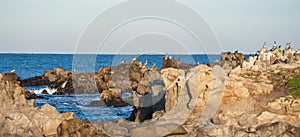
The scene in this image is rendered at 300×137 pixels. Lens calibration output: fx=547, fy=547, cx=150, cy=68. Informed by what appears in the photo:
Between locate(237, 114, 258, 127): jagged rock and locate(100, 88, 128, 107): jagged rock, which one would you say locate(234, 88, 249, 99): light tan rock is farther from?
locate(100, 88, 128, 107): jagged rock

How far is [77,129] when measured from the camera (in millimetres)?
28234

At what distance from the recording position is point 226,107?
96.5ft

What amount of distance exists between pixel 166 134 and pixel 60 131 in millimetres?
6591

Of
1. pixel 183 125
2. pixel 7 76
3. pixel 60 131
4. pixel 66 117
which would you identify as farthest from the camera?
pixel 7 76

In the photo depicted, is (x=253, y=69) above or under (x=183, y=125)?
above

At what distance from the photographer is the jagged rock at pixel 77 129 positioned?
92.4 ft

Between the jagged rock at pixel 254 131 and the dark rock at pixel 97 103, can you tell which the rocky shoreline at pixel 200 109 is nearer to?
the jagged rock at pixel 254 131

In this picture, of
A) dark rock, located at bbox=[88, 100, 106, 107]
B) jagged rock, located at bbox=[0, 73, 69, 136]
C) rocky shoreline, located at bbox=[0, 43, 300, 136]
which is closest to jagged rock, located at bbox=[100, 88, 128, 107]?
dark rock, located at bbox=[88, 100, 106, 107]

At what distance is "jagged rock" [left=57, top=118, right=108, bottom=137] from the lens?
92.4 feet

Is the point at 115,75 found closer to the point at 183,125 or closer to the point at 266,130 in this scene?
the point at 183,125

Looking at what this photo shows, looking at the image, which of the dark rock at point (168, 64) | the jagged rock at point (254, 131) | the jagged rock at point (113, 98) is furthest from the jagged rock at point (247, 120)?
the dark rock at point (168, 64)

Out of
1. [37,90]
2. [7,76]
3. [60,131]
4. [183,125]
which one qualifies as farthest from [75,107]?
[183,125]

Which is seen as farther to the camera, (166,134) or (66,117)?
(66,117)

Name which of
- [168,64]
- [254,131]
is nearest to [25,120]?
[254,131]
